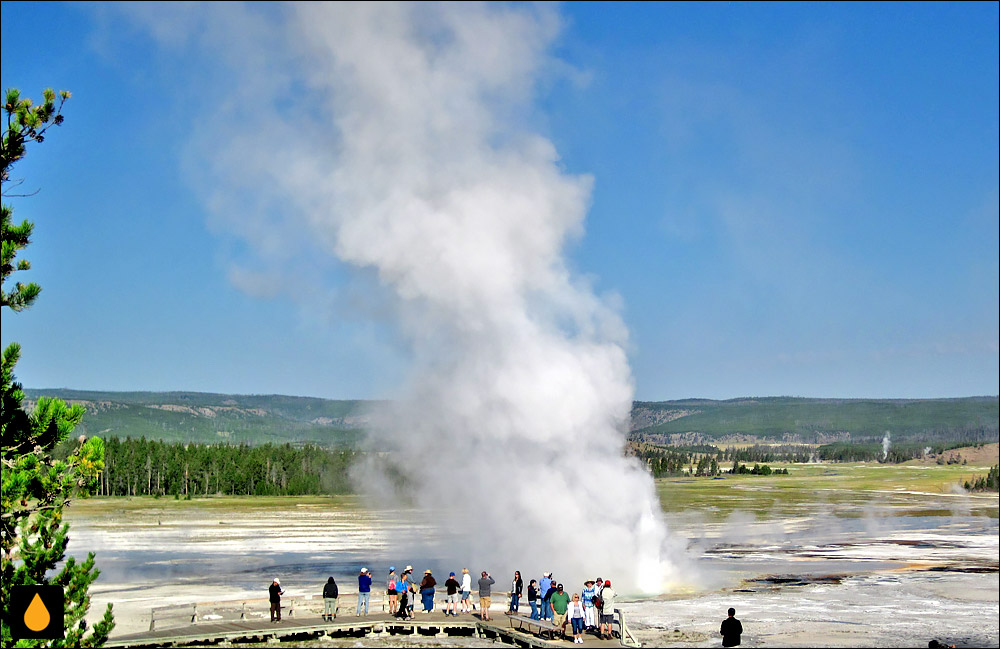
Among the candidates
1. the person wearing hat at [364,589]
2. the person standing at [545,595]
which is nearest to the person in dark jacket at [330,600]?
the person wearing hat at [364,589]

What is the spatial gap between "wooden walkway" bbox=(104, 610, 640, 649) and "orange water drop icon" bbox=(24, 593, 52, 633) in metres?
15.1

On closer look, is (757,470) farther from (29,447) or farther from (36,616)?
(36,616)

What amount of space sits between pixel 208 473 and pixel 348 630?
355ft

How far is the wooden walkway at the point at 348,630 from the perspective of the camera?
22609mm

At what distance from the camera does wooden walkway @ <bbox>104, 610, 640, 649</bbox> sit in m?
22.6

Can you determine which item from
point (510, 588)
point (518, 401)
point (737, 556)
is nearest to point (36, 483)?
point (510, 588)

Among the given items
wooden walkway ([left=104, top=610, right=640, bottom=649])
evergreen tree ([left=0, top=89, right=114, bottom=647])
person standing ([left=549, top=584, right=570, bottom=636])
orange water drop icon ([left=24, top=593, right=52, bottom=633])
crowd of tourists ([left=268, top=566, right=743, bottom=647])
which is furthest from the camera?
person standing ([left=549, top=584, right=570, bottom=636])

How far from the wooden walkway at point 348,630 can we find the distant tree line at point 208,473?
3624 inches

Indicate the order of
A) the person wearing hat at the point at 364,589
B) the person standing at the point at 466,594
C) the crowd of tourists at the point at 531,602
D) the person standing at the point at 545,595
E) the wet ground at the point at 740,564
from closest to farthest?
1. the crowd of tourists at the point at 531,602
2. the person standing at the point at 545,595
3. the person wearing hat at the point at 364,589
4. the person standing at the point at 466,594
5. the wet ground at the point at 740,564

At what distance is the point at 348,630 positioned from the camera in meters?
24.8

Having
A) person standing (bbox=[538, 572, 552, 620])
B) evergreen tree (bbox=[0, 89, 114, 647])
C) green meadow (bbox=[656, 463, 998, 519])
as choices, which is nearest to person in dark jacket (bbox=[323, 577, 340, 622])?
person standing (bbox=[538, 572, 552, 620])

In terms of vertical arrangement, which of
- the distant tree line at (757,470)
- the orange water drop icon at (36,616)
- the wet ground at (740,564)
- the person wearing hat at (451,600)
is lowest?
the wet ground at (740,564)

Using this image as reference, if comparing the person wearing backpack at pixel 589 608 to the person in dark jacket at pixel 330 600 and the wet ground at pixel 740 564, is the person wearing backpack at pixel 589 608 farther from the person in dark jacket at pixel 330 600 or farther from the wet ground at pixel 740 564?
the person in dark jacket at pixel 330 600

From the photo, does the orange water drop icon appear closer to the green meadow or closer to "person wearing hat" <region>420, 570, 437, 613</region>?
"person wearing hat" <region>420, 570, 437, 613</region>
